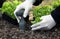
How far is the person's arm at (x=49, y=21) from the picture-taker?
269cm

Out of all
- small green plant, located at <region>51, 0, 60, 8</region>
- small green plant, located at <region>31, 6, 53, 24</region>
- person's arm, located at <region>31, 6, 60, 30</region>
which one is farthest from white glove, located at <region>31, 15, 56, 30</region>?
small green plant, located at <region>51, 0, 60, 8</region>

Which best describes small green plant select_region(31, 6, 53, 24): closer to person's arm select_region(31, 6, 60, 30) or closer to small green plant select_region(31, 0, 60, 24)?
small green plant select_region(31, 0, 60, 24)

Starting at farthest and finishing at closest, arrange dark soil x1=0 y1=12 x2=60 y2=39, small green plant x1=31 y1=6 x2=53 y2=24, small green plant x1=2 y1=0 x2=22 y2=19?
1. small green plant x1=2 y1=0 x2=22 y2=19
2. small green plant x1=31 y1=6 x2=53 y2=24
3. dark soil x1=0 y1=12 x2=60 y2=39

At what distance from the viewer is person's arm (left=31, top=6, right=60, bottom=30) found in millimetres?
2688

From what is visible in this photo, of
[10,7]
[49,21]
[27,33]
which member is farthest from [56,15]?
[10,7]

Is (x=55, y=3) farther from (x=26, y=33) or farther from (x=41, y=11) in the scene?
(x=26, y=33)

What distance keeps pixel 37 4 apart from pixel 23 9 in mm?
223

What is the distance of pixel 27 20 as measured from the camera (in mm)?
3045

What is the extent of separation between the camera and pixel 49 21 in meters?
Answer: 2.71

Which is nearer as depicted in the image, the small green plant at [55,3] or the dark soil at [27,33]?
the dark soil at [27,33]

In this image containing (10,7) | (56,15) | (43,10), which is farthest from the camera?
(10,7)

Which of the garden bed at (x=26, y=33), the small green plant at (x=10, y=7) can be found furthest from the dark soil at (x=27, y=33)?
the small green plant at (x=10, y=7)

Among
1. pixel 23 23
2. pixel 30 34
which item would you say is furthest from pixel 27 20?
pixel 30 34

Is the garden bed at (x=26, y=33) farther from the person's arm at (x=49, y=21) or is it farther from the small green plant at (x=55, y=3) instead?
the small green plant at (x=55, y=3)
